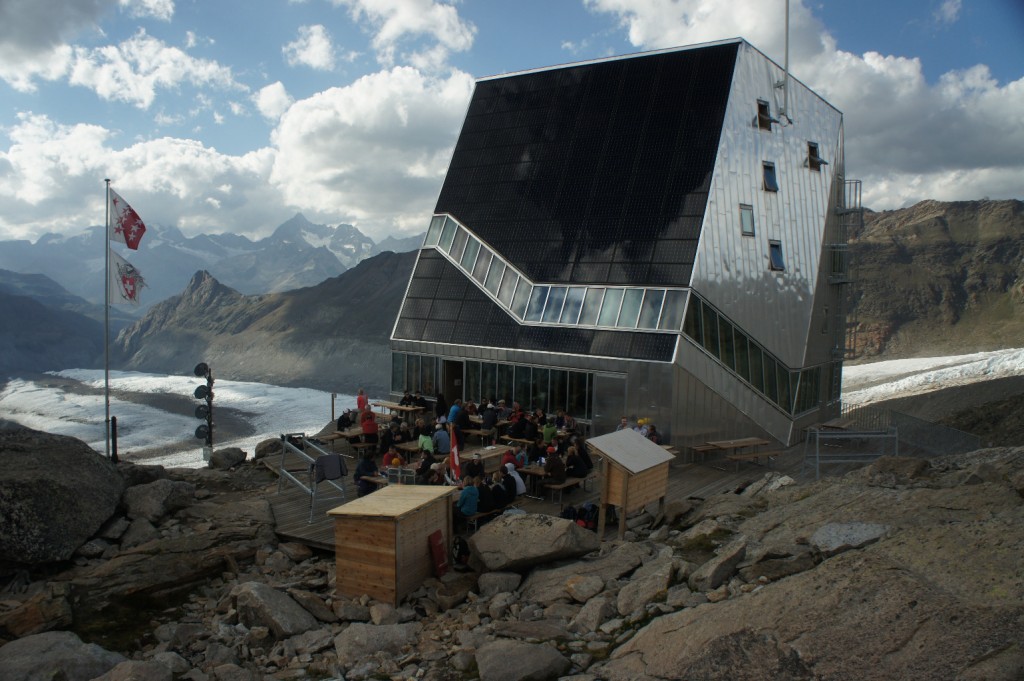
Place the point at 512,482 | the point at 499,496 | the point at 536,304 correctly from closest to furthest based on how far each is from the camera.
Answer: the point at 499,496 < the point at 512,482 < the point at 536,304

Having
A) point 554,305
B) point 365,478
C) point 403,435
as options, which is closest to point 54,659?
point 365,478

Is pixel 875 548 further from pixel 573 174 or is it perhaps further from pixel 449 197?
pixel 449 197

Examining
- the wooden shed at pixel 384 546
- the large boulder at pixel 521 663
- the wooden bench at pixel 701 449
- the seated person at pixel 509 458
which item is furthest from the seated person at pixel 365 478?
the wooden bench at pixel 701 449

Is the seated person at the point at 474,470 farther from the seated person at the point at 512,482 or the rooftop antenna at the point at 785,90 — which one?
the rooftop antenna at the point at 785,90

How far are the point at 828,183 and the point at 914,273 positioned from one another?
13439cm

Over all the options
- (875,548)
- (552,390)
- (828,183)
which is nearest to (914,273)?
(828,183)

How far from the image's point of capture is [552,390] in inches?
976

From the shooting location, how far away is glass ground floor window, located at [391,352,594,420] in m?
24.1

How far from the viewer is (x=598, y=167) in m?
27.4

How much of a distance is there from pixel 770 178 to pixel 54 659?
25.9 meters

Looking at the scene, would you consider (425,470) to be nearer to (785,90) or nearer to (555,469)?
(555,469)

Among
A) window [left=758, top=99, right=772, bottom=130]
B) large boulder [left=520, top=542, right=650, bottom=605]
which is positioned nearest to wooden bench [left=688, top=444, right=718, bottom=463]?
large boulder [left=520, top=542, right=650, bottom=605]

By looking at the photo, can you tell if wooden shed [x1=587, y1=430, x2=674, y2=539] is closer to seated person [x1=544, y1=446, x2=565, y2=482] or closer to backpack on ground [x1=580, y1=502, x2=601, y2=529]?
backpack on ground [x1=580, y1=502, x2=601, y2=529]

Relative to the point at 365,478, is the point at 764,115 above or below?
above
